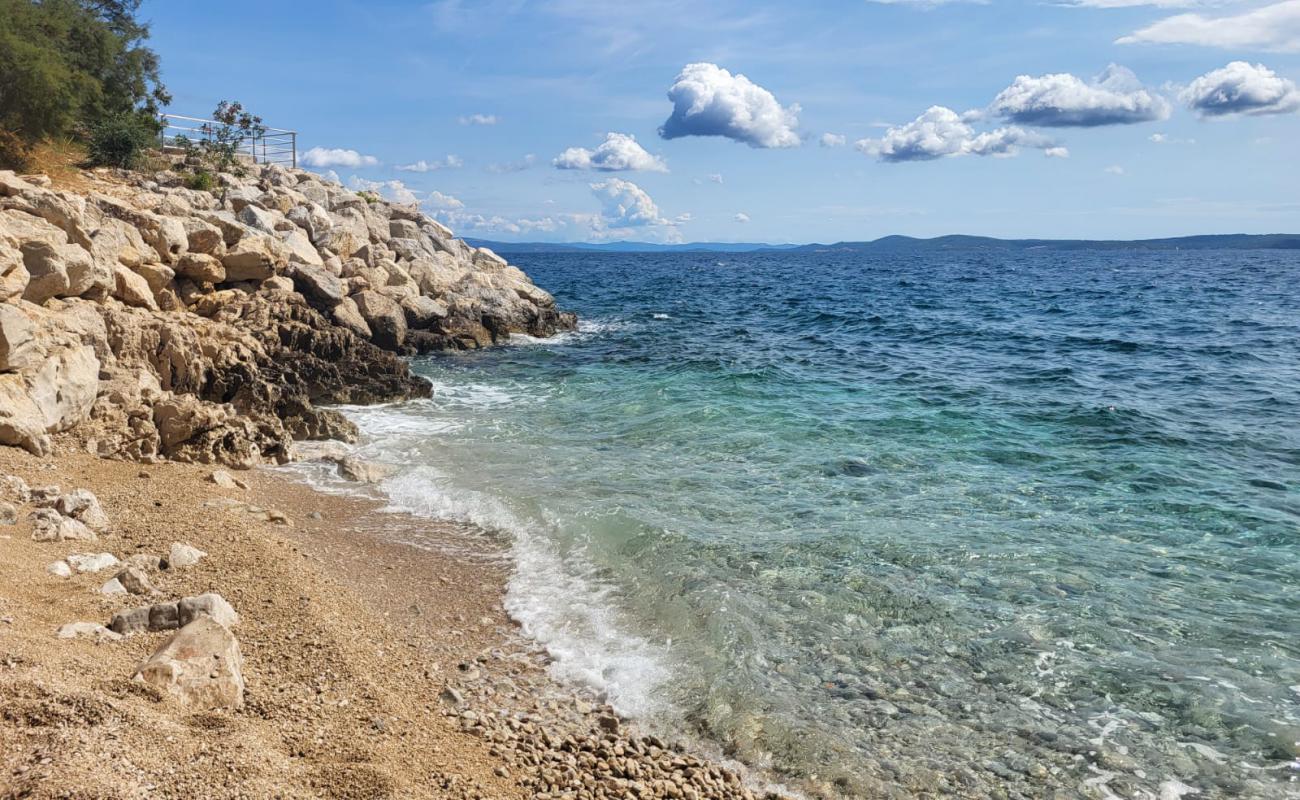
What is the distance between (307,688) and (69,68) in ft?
109

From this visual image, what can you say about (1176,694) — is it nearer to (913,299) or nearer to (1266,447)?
(1266,447)

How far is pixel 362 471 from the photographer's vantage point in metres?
13.2

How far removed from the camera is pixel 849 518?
11.6 metres

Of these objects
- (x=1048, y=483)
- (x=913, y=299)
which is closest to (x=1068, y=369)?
(x=1048, y=483)

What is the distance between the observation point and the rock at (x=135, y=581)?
24.1 feet

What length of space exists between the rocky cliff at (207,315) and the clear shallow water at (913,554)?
2157mm

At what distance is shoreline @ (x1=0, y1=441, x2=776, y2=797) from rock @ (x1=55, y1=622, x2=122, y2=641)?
0.10 m

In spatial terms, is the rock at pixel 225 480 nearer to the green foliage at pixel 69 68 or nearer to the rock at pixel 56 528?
the rock at pixel 56 528

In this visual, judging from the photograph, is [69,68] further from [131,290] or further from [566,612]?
[566,612]

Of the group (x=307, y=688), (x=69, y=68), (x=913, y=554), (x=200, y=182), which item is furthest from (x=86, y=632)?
(x=69, y=68)

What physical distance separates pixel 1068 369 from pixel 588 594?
19938 millimetres

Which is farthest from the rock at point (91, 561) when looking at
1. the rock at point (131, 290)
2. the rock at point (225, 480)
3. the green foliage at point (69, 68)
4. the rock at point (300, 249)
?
the green foliage at point (69, 68)

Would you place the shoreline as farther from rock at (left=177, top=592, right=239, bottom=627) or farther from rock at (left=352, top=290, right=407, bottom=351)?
rock at (left=352, top=290, right=407, bottom=351)

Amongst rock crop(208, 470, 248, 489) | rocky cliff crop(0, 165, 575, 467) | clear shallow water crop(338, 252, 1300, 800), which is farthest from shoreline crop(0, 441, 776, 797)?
rocky cliff crop(0, 165, 575, 467)
